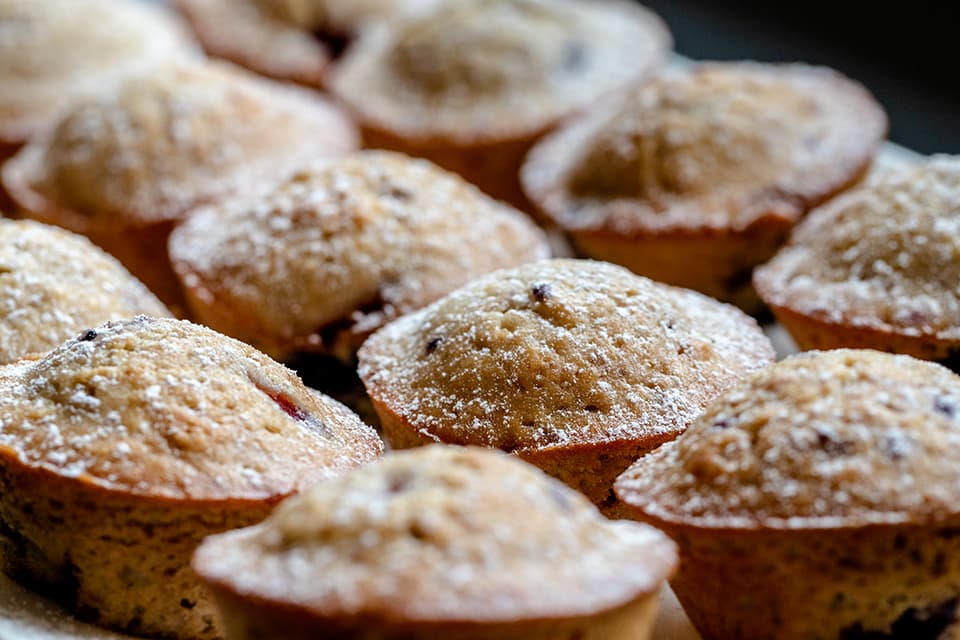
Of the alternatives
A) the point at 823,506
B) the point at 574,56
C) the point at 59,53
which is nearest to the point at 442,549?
the point at 823,506

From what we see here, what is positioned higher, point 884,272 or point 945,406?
point 945,406

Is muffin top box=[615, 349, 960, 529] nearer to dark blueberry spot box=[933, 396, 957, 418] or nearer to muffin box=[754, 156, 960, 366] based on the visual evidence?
dark blueberry spot box=[933, 396, 957, 418]

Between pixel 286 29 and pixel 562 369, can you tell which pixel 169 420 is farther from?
pixel 286 29

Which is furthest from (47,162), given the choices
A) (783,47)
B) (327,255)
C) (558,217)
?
(783,47)

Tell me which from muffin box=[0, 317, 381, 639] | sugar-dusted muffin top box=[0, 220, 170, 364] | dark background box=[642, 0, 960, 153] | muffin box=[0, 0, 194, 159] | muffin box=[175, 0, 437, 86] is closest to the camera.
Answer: muffin box=[0, 317, 381, 639]

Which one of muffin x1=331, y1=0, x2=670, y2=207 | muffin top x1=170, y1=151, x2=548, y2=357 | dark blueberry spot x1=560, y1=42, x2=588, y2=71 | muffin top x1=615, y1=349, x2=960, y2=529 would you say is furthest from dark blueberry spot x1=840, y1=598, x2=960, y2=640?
dark blueberry spot x1=560, y1=42, x2=588, y2=71

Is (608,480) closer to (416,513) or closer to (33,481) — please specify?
(416,513)
